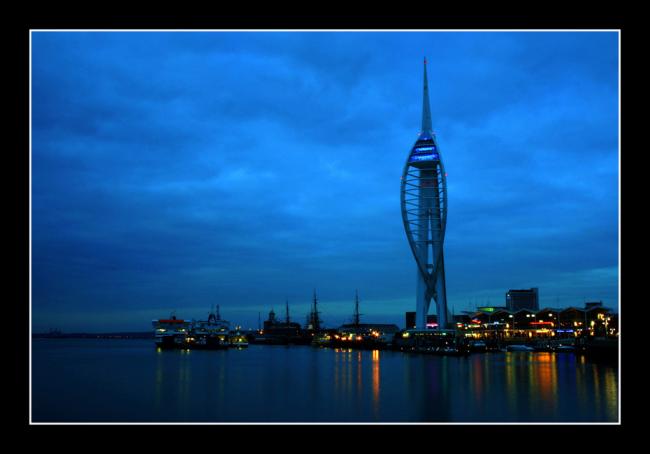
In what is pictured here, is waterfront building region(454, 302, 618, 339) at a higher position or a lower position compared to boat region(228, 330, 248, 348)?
higher

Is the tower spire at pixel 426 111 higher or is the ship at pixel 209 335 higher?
the tower spire at pixel 426 111

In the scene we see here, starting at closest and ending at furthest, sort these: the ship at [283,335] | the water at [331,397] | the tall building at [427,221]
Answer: the water at [331,397], the tall building at [427,221], the ship at [283,335]

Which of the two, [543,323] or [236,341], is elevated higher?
[543,323]

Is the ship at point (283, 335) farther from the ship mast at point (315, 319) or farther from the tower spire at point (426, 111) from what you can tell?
the tower spire at point (426, 111)

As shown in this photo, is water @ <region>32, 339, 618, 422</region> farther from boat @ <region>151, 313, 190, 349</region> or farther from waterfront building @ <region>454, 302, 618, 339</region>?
waterfront building @ <region>454, 302, 618, 339</region>

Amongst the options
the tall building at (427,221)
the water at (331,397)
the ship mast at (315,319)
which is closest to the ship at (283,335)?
the ship mast at (315,319)

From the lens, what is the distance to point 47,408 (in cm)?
3203

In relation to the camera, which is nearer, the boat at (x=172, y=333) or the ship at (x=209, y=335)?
the ship at (x=209, y=335)

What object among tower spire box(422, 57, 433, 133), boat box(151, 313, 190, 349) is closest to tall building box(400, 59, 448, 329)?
tower spire box(422, 57, 433, 133)

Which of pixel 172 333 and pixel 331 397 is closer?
pixel 331 397

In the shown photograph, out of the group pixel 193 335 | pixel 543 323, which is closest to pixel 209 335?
pixel 193 335

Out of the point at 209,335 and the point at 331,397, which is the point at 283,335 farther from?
the point at 331,397
